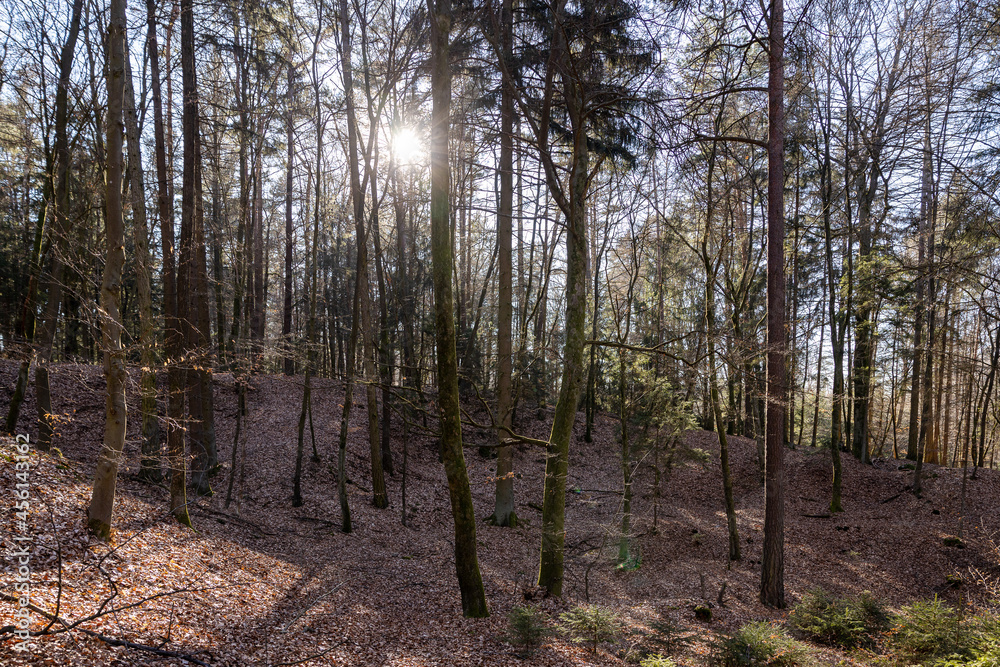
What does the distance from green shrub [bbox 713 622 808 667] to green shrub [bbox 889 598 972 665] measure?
1.50 metres

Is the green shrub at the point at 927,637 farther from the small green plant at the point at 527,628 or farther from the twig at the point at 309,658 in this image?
the twig at the point at 309,658

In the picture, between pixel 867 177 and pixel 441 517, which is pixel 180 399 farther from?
pixel 867 177

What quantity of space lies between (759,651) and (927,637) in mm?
2448

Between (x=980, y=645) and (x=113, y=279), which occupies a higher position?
(x=113, y=279)

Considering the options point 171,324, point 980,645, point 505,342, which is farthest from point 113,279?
point 980,645

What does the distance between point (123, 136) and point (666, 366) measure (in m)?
10.7

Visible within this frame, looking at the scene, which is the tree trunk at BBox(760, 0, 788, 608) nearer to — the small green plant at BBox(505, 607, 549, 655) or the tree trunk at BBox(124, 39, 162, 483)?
the small green plant at BBox(505, 607, 549, 655)

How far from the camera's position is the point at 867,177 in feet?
51.5

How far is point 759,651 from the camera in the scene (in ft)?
19.5

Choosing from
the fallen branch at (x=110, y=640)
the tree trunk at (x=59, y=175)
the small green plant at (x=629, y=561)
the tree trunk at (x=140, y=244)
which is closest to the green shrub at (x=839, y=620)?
the small green plant at (x=629, y=561)

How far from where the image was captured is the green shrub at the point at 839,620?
7723 mm

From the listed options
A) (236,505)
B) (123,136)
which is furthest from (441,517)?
(123,136)

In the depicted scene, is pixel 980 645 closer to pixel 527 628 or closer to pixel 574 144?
pixel 527 628

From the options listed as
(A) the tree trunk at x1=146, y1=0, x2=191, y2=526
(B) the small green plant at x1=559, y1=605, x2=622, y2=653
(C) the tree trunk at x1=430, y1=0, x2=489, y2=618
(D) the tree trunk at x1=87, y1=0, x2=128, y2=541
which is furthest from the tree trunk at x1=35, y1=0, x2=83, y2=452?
(B) the small green plant at x1=559, y1=605, x2=622, y2=653
